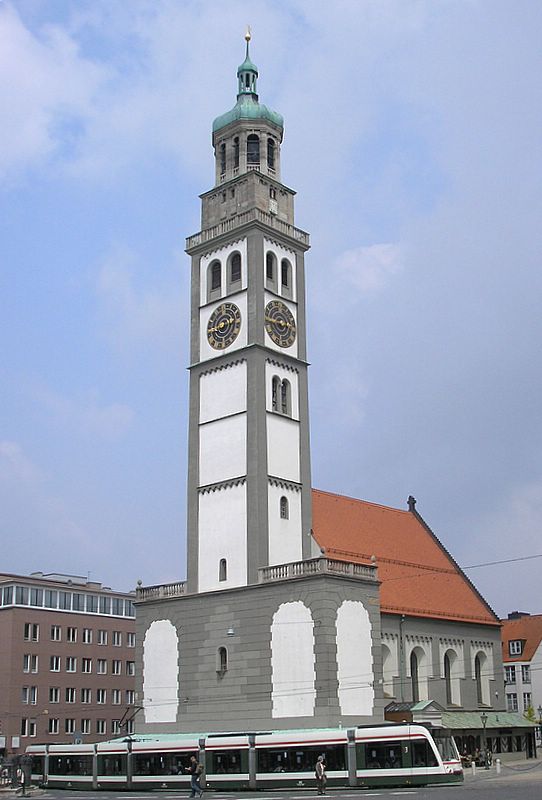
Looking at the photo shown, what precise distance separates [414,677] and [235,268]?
25004 millimetres

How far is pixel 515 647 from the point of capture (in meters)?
92.6

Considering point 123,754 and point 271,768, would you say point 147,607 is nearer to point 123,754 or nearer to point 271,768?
point 123,754

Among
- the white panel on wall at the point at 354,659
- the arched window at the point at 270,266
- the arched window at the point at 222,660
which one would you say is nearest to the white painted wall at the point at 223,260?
the arched window at the point at 270,266

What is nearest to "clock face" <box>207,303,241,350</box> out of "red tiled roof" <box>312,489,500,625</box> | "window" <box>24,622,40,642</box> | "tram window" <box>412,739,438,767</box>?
"red tiled roof" <box>312,489,500,625</box>

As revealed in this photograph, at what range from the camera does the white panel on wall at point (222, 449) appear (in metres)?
56.1

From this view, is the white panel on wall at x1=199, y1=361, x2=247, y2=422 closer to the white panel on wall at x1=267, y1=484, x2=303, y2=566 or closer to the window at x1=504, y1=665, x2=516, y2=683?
the white panel on wall at x1=267, y1=484, x2=303, y2=566

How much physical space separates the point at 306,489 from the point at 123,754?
56.0ft

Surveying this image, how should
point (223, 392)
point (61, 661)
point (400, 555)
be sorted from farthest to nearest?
point (61, 661) → point (400, 555) → point (223, 392)

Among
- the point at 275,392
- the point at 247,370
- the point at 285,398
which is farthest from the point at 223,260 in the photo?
the point at 285,398

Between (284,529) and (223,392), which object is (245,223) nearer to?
(223,392)

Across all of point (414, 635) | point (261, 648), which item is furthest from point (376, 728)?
point (414, 635)

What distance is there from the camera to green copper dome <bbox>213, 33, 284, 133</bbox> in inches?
2516

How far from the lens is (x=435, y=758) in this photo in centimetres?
4100

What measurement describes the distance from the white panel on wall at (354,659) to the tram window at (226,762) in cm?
721
